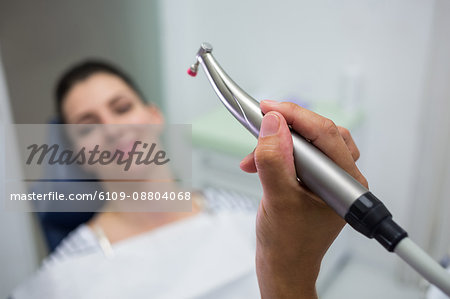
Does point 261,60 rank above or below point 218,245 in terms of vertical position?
above

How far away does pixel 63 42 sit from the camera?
129 cm

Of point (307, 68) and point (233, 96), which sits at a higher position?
point (307, 68)

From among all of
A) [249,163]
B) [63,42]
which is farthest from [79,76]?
[249,163]

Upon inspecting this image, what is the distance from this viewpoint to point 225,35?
1.31 meters

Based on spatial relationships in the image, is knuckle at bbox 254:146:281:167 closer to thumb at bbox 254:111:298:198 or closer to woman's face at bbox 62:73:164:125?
thumb at bbox 254:111:298:198

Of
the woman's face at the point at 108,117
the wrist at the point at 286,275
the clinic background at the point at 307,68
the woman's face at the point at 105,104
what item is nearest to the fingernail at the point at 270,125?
the wrist at the point at 286,275

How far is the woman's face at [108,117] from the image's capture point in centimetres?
59

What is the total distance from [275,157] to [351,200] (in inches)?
2.5

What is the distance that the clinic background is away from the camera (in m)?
0.98

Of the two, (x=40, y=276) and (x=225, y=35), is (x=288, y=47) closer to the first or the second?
(x=225, y=35)

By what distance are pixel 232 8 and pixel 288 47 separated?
0.75ft

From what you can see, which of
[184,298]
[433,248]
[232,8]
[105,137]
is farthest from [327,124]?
[232,8]

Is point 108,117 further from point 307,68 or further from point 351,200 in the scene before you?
point 307,68

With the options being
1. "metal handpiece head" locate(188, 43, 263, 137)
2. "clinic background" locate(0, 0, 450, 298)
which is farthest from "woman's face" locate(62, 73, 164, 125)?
"metal handpiece head" locate(188, 43, 263, 137)
